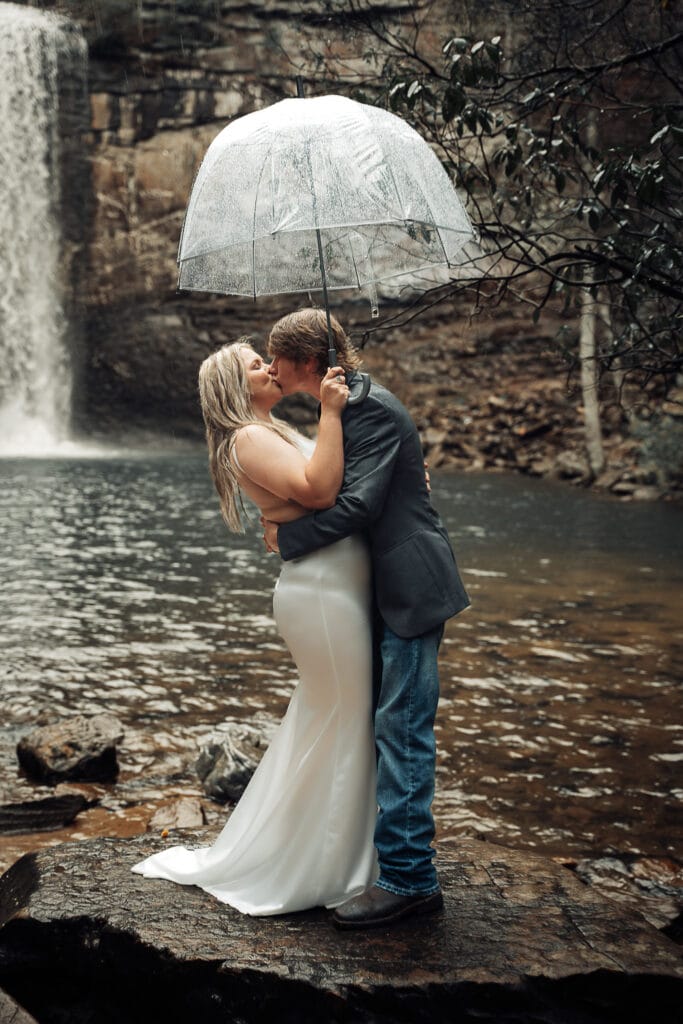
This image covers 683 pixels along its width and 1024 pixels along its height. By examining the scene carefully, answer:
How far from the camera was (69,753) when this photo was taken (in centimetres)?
532

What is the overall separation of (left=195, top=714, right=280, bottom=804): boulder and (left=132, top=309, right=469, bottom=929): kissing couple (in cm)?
178

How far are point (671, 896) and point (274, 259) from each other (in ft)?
9.41

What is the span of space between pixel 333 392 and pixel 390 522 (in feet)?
1.49

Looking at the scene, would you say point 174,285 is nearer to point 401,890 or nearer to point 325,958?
point 401,890

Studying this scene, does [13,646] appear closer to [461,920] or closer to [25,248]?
[461,920]

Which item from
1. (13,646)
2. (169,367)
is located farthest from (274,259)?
(169,367)

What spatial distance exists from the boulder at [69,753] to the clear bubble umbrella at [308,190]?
285 centimetres

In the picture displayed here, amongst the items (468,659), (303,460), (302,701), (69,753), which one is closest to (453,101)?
(303,460)

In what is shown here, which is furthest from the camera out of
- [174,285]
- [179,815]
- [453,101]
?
[174,285]

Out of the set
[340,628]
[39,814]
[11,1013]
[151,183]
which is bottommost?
[39,814]

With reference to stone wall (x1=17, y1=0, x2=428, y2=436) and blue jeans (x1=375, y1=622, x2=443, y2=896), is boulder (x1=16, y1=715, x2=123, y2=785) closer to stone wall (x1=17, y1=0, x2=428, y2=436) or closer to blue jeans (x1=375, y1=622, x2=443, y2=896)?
blue jeans (x1=375, y1=622, x2=443, y2=896)

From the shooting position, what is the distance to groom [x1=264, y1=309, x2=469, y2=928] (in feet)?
9.93

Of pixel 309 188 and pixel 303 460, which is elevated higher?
pixel 309 188

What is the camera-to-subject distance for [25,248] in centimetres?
2714
